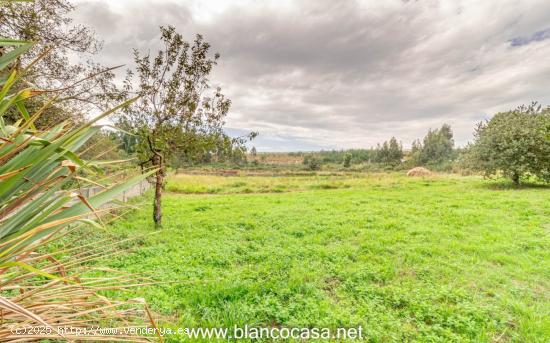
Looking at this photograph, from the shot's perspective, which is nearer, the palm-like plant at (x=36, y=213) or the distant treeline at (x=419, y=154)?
the palm-like plant at (x=36, y=213)

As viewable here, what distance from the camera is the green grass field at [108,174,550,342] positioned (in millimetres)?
3234

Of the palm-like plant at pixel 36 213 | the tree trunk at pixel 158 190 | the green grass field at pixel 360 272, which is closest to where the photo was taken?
the palm-like plant at pixel 36 213

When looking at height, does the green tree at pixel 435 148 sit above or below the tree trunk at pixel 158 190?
above

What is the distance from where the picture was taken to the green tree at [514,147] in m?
15.2

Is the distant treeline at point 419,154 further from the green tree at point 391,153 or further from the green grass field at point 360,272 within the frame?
the green grass field at point 360,272

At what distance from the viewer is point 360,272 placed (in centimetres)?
460

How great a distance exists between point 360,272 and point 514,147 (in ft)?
55.7

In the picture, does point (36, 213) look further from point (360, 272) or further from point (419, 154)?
point (419, 154)

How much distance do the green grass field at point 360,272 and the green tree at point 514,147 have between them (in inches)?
331

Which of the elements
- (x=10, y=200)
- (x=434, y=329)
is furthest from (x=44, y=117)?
(x=434, y=329)

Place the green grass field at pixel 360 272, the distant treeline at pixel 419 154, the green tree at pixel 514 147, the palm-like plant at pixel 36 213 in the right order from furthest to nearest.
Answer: the distant treeline at pixel 419 154
the green tree at pixel 514 147
the green grass field at pixel 360 272
the palm-like plant at pixel 36 213

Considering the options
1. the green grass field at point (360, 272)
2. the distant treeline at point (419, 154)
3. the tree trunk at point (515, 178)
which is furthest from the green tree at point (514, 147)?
the distant treeline at point (419, 154)

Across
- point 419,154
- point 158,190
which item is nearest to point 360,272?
point 158,190

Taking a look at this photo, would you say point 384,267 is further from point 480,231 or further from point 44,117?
point 44,117
